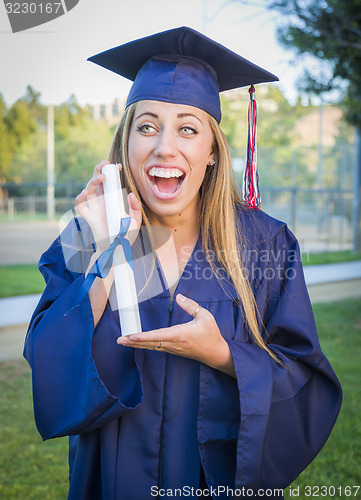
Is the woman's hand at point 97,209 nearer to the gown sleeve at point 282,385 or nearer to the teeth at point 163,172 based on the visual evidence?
the teeth at point 163,172

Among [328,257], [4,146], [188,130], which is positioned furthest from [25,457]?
[4,146]

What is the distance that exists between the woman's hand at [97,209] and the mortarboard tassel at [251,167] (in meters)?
0.63

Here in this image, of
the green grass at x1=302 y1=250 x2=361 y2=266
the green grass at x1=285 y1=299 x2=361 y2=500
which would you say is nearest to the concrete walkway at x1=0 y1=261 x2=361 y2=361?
the green grass at x1=302 y1=250 x2=361 y2=266

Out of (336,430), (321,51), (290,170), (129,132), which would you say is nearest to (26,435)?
(336,430)

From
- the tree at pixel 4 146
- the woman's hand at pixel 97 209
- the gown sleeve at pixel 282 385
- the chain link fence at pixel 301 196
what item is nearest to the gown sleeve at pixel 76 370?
the woman's hand at pixel 97 209

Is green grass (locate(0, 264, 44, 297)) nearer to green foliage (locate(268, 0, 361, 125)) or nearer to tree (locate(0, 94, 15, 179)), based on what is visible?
green foliage (locate(268, 0, 361, 125))

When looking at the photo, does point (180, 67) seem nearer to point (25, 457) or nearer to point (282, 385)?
point (282, 385)

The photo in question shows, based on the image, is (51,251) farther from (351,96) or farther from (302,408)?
(351,96)

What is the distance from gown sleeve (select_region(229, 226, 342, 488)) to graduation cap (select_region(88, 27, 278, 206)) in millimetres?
632

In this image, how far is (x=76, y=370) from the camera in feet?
5.55

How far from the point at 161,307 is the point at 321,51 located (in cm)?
618

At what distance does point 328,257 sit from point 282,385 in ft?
44.2

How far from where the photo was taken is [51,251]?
1.95 meters

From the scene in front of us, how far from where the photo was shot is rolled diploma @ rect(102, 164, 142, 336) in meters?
1.51
